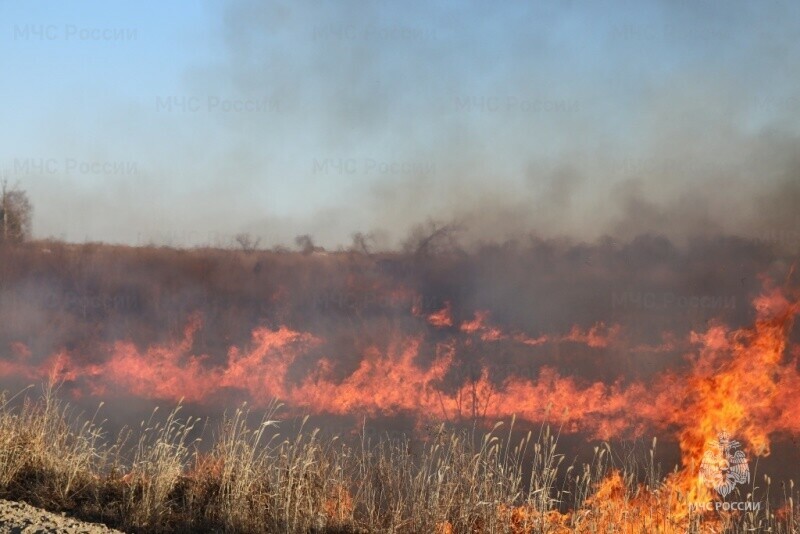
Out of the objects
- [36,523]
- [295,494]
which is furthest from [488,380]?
[36,523]

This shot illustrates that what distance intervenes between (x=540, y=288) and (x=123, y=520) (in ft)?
61.3

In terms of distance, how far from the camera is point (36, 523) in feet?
21.5

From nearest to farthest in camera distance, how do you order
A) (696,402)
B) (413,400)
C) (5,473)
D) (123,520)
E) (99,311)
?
(123,520), (5,473), (696,402), (413,400), (99,311)

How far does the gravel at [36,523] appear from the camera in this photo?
638cm

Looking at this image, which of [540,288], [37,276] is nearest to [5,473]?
[540,288]

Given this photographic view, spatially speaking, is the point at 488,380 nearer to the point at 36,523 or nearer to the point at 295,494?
the point at 295,494

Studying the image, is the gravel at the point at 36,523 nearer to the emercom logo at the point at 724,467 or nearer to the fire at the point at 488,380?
the fire at the point at 488,380

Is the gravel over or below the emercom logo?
over

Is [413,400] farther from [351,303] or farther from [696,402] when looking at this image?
[696,402]

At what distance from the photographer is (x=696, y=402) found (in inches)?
698

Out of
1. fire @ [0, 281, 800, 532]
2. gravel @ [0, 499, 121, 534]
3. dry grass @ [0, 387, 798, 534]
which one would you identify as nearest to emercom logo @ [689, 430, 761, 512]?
fire @ [0, 281, 800, 532]

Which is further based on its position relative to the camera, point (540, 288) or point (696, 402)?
point (540, 288)

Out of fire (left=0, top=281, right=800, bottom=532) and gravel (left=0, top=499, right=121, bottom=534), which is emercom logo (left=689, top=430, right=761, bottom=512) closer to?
fire (left=0, top=281, right=800, bottom=532)

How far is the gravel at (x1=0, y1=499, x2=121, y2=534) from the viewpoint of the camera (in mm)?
6379
